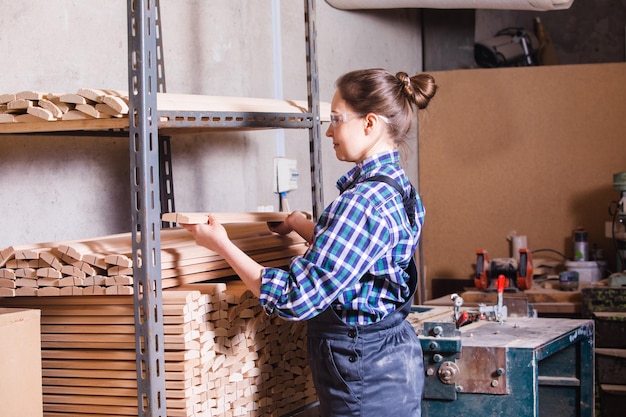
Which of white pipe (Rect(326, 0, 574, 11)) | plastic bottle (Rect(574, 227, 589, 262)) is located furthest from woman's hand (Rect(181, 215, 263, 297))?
plastic bottle (Rect(574, 227, 589, 262))

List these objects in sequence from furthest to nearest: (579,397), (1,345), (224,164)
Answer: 1. (224,164)
2. (579,397)
3. (1,345)

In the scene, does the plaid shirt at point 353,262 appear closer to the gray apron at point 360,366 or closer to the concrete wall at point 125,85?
the gray apron at point 360,366

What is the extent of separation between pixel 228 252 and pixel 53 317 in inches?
18.9

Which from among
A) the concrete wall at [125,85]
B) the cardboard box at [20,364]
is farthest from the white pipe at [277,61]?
the cardboard box at [20,364]

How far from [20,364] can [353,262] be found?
0.75 meters


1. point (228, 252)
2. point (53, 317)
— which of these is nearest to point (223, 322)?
point (228, 252)

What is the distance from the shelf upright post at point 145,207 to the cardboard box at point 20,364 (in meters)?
0.23

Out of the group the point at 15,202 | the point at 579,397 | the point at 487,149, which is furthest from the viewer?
the point at 487,149

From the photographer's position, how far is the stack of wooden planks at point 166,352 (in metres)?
2.02

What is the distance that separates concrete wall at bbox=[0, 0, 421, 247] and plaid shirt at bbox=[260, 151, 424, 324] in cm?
87

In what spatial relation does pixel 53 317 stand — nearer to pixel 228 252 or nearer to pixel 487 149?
pixel 228 252

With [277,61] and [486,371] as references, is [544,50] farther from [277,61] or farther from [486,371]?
[486,371]

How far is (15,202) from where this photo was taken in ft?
7.71

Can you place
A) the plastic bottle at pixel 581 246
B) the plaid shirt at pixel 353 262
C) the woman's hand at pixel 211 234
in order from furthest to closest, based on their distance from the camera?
the plastic bottle at pixel 581 246 < the woman's hand at pixel 211 234 < the plaid shirt at pixel 353 262
